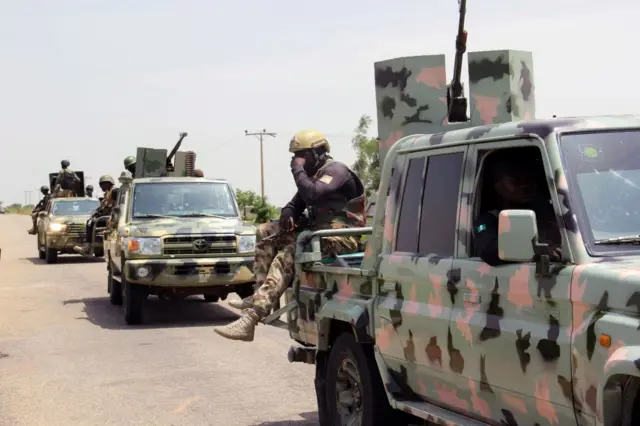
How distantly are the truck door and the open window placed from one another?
16cm

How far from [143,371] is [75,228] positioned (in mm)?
18075

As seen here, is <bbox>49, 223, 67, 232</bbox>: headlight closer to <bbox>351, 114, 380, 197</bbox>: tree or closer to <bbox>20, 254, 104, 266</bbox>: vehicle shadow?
→ <bbox>20, 254, 104, 266</bbox>: vehicle shadow

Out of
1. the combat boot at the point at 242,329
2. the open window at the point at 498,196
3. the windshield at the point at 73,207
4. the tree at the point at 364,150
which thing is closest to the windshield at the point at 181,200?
the combat boot at the point at 242,329

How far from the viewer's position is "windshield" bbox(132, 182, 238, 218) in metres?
15.1

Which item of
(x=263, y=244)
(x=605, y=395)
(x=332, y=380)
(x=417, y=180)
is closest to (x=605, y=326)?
(x=605, y=395)

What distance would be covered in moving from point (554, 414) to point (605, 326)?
56 centimetres

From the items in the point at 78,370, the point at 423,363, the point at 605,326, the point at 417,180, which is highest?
the point at 417,180

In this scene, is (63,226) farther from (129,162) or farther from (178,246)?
(178,246)

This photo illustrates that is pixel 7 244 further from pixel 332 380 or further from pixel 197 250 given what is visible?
pixel 332 380

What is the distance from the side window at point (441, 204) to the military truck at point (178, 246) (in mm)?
8222

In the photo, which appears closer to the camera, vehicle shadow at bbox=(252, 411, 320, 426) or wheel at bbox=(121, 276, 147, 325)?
vehicle shadow at bbox=(252, 411, 320, 426)

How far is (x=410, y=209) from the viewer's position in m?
5.87

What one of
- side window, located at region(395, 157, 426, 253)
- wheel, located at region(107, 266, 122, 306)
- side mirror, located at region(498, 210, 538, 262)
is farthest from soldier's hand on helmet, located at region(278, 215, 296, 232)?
wheel, located at region(107, 266, 122, 306)

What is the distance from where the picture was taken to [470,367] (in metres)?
5.05
